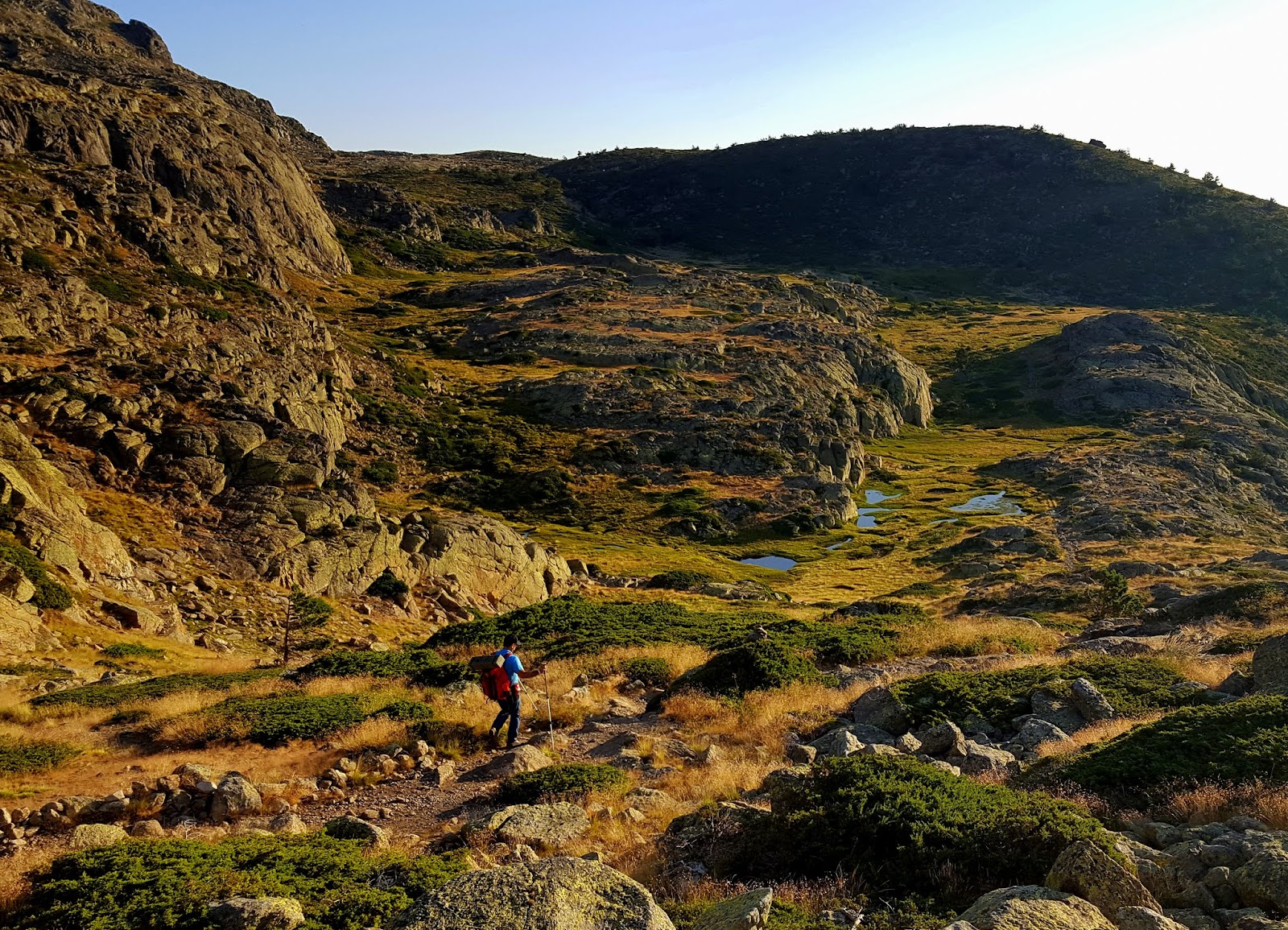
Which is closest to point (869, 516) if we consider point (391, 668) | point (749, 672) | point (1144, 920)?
point (749, 672)

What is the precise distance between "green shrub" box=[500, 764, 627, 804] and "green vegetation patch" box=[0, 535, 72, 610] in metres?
19.2

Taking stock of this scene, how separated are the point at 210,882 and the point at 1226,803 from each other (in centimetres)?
1207

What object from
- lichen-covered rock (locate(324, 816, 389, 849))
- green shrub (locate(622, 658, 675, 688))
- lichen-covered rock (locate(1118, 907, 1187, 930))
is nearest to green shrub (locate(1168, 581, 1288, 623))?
green shrub (locate(622, 658, 675, 688))

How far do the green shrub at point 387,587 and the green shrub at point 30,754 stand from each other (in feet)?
63.3

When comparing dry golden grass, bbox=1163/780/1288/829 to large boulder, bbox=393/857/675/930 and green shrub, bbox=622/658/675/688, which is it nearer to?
large boulder, bbox=393/857/675/930

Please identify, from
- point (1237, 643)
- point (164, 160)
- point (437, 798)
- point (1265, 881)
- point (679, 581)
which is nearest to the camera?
point (1265, 881)

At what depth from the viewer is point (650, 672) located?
71.7ft

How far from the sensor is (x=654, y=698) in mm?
19312

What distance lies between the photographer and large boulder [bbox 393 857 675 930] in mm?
6113

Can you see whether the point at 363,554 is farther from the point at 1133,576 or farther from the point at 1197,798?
the point at 1133,576

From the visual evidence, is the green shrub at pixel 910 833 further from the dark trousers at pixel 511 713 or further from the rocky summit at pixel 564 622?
the dark trousers at pixel 511 713

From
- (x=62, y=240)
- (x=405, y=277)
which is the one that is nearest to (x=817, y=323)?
(x=405, y=277)

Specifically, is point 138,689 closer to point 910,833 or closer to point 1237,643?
point 910,833

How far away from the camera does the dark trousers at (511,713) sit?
15586mm
